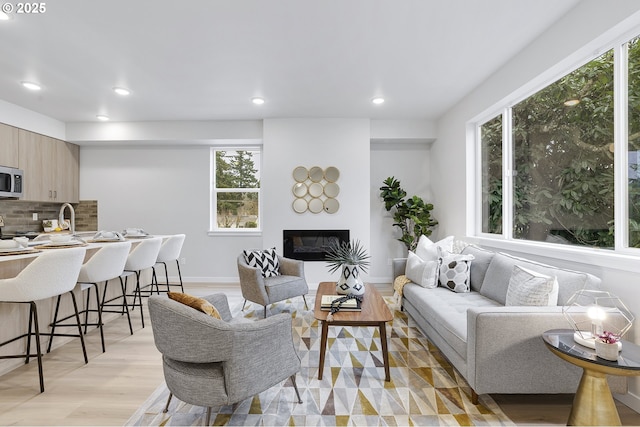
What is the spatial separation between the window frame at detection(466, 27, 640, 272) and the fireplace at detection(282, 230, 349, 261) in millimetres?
2004

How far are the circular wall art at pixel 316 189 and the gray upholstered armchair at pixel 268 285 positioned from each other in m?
1.24

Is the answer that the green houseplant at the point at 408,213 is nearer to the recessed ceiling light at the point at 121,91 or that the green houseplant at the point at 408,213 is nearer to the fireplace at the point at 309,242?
the fireplace at the point at 309,242

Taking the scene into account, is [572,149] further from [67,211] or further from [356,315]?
[67,211]

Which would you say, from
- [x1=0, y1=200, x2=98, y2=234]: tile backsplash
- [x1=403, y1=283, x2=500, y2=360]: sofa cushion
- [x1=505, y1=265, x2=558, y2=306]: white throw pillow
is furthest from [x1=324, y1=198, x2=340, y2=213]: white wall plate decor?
[x1=0, y1=200, x2=98, y2=234]: tile backsplash

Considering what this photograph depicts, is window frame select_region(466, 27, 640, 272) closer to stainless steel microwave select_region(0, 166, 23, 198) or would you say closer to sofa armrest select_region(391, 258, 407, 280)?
sofa armrest select_region(391, 258, 407, 280)

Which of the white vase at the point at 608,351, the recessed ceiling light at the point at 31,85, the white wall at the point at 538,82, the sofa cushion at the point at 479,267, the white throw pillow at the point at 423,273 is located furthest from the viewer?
the recessed ceiling light at the point at 31,85

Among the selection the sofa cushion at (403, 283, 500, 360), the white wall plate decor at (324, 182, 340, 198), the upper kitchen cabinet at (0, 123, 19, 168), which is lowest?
the sofa cushion at (403, 283, 500, 360)

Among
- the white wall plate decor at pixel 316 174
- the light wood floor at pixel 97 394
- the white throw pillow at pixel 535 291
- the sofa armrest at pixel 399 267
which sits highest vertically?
the white wall plate decor at pixel 316 174

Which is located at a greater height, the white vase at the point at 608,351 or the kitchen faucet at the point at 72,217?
the kitchen faucet at the point at 72,217

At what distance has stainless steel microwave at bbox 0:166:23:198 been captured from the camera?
3.90 metres

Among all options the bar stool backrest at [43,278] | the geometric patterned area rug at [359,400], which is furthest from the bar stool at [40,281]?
the geometric patterned area rug at [359,400]

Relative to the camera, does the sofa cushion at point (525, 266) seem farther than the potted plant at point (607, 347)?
Yes

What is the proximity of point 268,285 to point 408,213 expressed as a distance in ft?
8.59

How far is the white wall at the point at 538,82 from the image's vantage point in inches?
75.6
